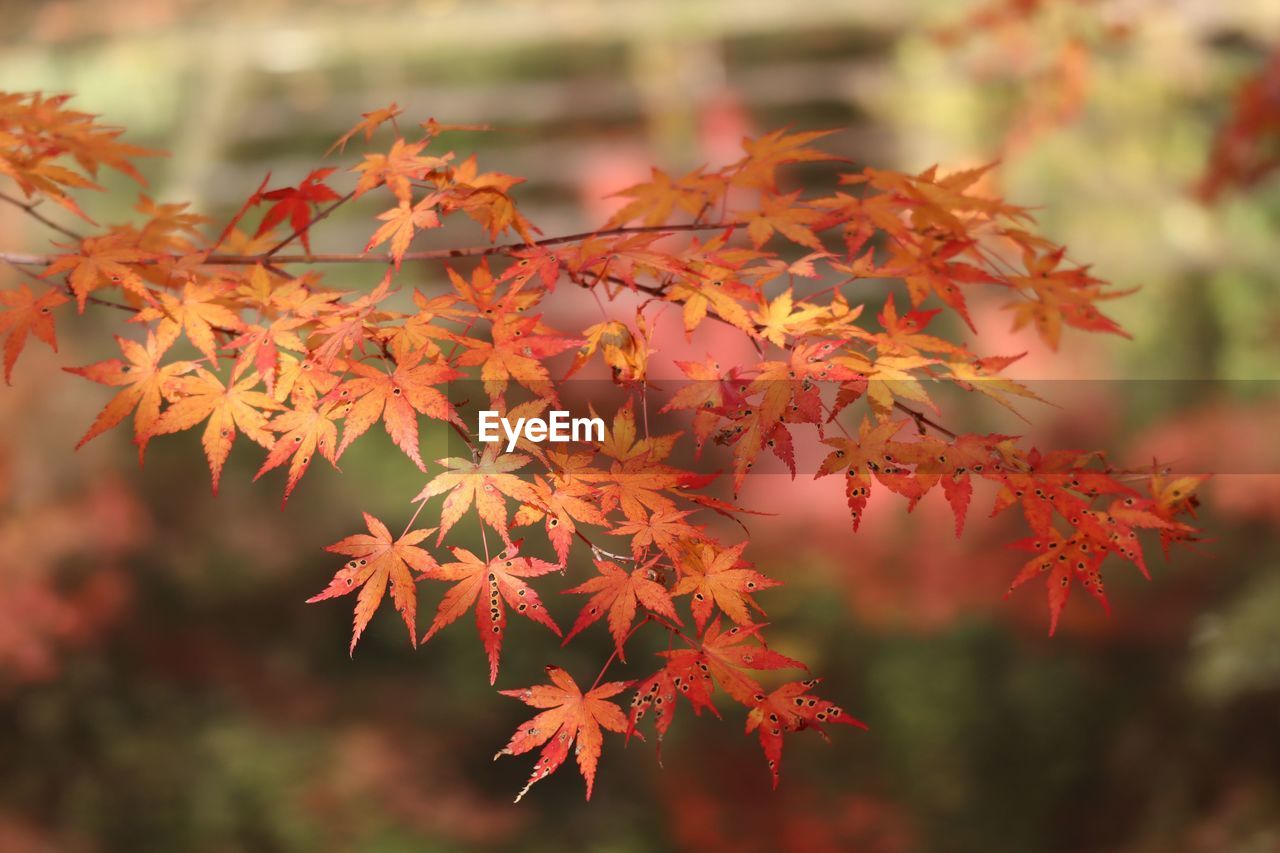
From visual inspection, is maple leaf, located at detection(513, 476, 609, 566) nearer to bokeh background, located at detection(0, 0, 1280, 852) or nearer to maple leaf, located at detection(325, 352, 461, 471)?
maple leaf, located at detection(325, 352, 461, 471)

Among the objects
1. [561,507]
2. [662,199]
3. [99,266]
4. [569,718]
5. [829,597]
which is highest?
[662,199]

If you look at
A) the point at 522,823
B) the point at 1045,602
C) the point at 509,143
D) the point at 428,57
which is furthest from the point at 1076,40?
the point at 522,823

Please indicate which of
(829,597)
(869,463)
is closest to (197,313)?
(869,463)

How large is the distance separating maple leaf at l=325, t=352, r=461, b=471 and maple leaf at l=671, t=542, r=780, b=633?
1.24 feet

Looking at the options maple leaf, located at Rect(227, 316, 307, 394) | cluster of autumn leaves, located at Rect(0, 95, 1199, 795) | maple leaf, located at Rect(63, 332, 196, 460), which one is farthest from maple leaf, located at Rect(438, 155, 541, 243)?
maple leaf, located at Rect(63, 332, 196, 460)

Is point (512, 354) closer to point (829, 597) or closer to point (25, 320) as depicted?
point (25, 320)

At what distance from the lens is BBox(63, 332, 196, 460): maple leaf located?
1584 millimetres

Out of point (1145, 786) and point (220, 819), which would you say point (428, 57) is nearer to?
point (220, 819)

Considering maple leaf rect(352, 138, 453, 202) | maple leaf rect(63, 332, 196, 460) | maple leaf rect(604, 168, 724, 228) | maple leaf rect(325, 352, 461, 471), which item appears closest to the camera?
maple leaf rect(325, 352, 461, 471)

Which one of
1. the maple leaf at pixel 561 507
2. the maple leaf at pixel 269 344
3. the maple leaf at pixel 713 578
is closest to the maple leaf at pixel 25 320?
the maple leaf at pixel 269 344

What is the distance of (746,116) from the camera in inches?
234

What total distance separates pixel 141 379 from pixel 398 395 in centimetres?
42

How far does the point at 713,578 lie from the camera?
5.34 feet

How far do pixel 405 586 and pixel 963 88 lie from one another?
15.9 ft
